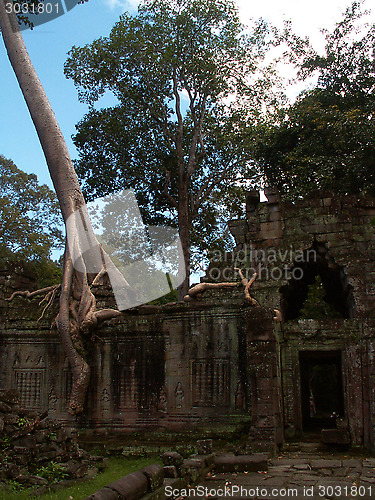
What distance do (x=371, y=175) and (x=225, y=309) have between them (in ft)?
26.2

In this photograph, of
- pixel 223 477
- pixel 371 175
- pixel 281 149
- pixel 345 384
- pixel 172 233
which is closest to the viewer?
pixel 223 477

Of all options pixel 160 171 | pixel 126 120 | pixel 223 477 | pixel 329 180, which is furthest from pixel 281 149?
pixel 223 477

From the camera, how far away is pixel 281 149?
1812 cm

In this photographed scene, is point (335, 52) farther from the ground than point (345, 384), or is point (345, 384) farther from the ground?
point (335, 52)

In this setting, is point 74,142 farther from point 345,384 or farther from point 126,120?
point 345,384

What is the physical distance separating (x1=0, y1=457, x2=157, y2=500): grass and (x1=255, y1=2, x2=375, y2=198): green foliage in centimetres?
1014

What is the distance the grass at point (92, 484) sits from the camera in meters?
5.35

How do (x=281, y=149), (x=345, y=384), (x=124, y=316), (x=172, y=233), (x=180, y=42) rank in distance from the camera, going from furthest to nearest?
1. (x=172, y=233)
2. (x=180, y=42)
3. (x=281, y=149)
4. (x=124, y=316)
5. (x=345, y=384)

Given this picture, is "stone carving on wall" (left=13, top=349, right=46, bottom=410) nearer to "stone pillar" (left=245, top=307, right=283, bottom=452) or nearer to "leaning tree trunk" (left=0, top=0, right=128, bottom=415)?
"leaning tree trunk" (left=0, top=0, right=128, bottom=415)

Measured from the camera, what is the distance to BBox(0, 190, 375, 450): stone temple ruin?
893 cm

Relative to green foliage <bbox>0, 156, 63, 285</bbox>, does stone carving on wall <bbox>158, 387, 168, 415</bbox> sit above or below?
below

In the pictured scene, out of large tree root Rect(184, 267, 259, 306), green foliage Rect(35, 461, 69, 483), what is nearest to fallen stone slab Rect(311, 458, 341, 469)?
green foliage Rect(35, 461, 69, 483)

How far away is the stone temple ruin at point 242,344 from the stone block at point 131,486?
391 cm

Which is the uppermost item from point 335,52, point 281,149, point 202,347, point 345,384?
point 335,52
